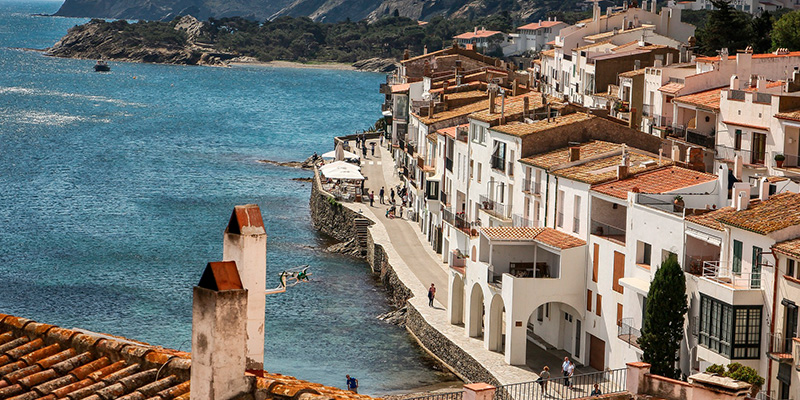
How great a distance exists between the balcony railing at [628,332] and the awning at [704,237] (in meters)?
3.72

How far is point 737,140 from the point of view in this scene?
5709cm

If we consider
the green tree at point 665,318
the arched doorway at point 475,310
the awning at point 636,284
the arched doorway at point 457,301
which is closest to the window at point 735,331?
the green tree at point 665,318

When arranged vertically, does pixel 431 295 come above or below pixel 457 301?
below

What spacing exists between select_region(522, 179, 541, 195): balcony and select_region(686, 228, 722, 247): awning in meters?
11.9

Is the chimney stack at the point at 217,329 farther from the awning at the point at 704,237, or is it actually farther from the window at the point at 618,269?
the window at the point at 618,269

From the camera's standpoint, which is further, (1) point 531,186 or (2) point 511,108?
(2) point 511,108

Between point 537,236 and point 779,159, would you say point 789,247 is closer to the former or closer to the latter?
point 537,236

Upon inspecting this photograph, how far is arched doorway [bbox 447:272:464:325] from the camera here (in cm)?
5275

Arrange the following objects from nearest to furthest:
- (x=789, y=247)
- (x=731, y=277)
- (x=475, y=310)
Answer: (x=789, y=247)
(x=731, y=277)
(x=475, y=310)

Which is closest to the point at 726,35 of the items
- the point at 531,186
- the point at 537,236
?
the point at 531,186

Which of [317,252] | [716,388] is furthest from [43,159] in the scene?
[716,388]

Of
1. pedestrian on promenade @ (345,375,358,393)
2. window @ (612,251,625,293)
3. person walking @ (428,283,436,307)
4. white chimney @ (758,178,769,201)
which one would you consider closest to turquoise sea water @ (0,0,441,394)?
pedestrian on promenade @ (345,375,358,393)

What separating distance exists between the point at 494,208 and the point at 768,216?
19449 millimetres

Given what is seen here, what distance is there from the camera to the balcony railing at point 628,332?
41.9 metres
